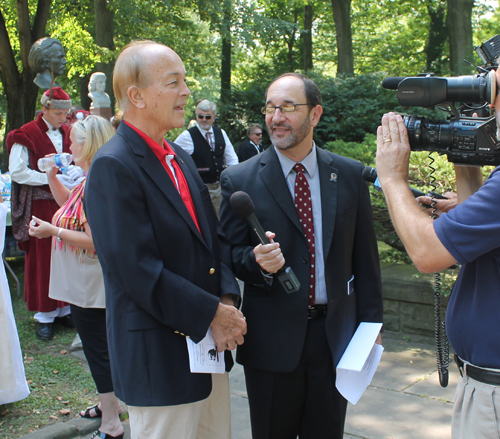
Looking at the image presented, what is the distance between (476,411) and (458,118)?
1.05 metres

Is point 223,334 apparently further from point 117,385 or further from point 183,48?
point 183,48

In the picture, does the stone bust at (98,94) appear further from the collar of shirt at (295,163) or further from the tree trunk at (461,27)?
the tree trunk at (461,27)

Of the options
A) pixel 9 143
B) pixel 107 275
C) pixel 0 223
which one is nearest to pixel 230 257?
pixel 107 275

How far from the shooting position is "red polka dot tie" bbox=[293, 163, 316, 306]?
260 cm

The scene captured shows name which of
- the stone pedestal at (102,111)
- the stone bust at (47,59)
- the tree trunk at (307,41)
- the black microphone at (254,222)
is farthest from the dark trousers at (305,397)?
the tree trunk at (307,41)

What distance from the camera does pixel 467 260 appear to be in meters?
1.78

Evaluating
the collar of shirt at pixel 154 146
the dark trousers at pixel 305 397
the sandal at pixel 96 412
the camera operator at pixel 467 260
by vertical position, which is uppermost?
the collar of shirt at pixel 154 146

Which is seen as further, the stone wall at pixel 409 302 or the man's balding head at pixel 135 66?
the stone wall at pixel 409 302

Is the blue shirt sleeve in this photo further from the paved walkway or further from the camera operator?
the paved walkway

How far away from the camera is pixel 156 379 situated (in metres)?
2.09

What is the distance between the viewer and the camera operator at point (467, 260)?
69.4 inches

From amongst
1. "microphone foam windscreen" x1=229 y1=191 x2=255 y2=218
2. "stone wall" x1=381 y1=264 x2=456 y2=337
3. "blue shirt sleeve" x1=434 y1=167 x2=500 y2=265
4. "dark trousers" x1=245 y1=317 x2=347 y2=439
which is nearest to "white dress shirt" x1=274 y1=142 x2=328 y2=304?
"dark trousers" x1=245 y1=317 x2=347 y2=439

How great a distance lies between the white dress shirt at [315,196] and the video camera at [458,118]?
2.30ft

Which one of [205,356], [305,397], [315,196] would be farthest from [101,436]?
[315,196]
